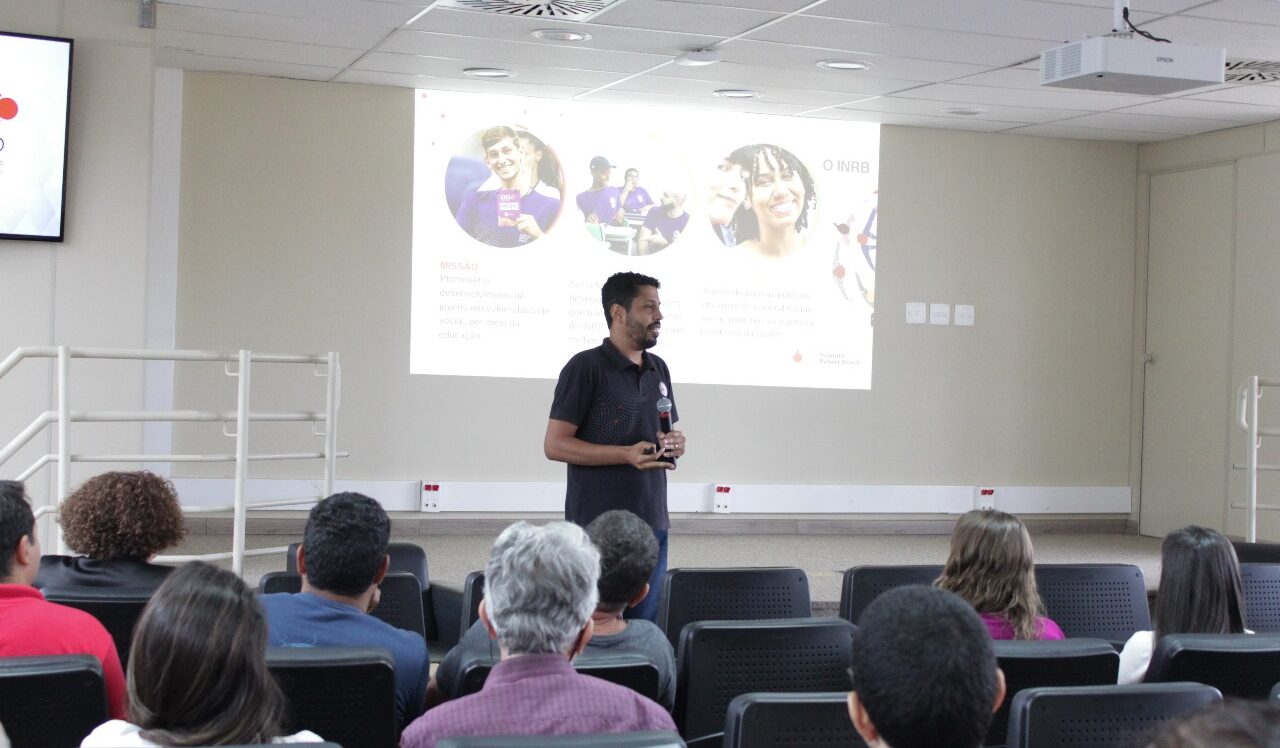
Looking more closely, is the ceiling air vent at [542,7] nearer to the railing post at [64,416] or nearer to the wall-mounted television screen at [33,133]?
the wall-mounted television screen at [33,133]

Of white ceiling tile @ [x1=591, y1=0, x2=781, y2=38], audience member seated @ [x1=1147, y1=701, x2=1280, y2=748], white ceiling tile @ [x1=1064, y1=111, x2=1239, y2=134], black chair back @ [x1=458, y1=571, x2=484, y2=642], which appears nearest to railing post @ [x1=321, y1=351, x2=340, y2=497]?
white ceiling tile @ [x1=591, y1=0, x2=781, y2=38]

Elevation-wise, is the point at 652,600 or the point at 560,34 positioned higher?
the point at 560,34

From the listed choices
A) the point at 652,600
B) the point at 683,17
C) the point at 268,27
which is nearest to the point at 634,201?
the point at 683,17

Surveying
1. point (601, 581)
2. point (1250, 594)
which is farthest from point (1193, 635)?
point (1250, 594)

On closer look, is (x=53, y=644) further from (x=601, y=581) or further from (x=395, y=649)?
(x=601, y=581)

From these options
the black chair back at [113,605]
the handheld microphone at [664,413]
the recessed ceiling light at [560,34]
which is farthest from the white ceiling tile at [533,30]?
the black chair back at [113,605]

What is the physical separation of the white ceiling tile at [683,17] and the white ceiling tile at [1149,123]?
124 inches

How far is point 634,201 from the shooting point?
8125mm

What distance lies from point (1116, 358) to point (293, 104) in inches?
235

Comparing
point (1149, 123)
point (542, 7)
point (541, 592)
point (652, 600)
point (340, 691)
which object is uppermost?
point (1149, 123)

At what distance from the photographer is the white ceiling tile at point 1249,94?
6863mm

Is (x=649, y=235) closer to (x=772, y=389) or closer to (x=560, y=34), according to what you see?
(x=772, y=389)

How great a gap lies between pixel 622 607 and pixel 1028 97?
5.69 m

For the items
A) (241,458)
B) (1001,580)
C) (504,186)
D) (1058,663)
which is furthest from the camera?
(504,186)
